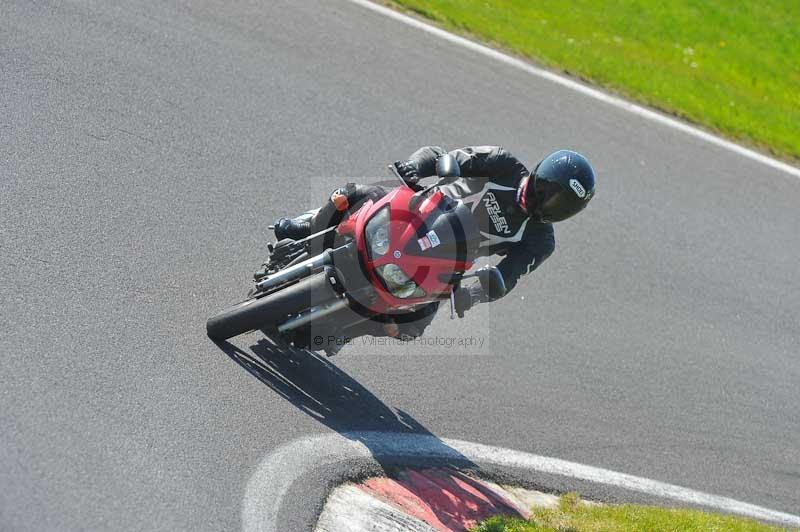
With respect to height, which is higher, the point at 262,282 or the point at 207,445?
the point at 262,282

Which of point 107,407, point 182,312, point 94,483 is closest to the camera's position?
point 94,483

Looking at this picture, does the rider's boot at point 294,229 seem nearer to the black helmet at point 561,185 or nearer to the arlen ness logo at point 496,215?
the arlen ness logo at point 496,215

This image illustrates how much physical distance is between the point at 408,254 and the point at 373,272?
0.33 meters

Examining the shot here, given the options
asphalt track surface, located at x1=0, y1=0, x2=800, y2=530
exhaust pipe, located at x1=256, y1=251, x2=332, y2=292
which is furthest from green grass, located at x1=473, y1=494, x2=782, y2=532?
exhaust pipe, located at x1=256, y1=251, x2=332, y2=292

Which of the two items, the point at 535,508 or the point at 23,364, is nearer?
the point at 23,364

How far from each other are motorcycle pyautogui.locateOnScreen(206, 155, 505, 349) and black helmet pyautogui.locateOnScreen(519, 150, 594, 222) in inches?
21.1

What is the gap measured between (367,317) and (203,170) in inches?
106

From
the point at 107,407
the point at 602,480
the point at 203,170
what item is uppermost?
the point at 203,170

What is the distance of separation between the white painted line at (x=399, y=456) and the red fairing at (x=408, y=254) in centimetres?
109

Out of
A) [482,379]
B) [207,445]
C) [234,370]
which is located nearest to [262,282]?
[234,370]

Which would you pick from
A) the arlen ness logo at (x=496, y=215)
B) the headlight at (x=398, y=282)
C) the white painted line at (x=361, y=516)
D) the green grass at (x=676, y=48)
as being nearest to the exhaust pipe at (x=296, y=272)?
the headlight at (x=398, y=282)

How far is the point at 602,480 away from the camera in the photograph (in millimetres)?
7797

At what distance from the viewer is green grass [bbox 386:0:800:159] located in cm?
1256

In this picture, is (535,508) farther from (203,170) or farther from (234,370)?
(203,170)
